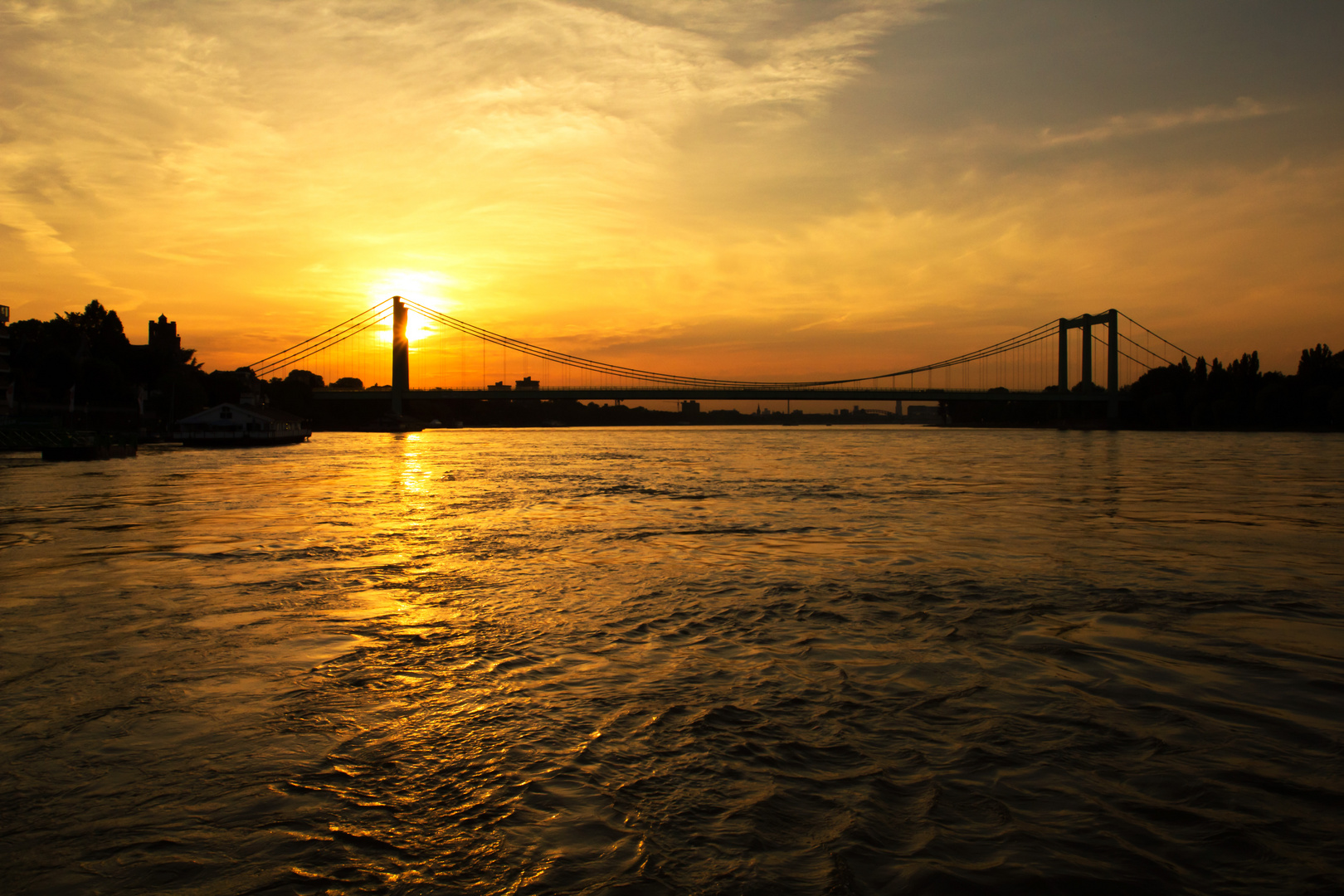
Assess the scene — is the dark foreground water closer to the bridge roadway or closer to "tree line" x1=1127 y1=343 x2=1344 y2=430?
the bridge roadway

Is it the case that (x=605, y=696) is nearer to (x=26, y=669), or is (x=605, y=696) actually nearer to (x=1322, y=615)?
(x=26, y=669)

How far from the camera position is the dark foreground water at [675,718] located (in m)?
3.76

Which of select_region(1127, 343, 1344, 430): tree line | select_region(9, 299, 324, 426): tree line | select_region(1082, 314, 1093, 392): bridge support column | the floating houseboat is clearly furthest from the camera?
select_region(1082, 314, 1093, 392): bridge support column

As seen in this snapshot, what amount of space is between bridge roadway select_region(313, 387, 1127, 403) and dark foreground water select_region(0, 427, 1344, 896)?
8037 centimetres

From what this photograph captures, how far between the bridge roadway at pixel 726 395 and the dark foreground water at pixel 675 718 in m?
80.4

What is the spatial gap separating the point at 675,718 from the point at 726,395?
9542cm

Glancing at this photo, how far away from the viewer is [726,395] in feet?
329

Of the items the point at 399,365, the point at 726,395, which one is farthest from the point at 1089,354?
the point at 399,365

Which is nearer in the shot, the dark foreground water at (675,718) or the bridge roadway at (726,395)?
the dark foreground water at (675,718)

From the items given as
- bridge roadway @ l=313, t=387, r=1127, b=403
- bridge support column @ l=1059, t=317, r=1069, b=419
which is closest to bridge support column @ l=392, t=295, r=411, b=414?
bridge roadway @ l=313, t=387, r=1127, b=403

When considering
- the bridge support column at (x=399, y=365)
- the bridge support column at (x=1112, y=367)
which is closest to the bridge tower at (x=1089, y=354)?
the bridge support column at (x=1112, y=367)

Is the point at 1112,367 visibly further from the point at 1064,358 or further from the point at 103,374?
the point at 103,374

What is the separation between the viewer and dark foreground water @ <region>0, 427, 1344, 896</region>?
376 cm

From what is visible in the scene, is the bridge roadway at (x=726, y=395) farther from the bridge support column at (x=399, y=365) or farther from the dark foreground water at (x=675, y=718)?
the dark foreground water at (x=675, y=718)
